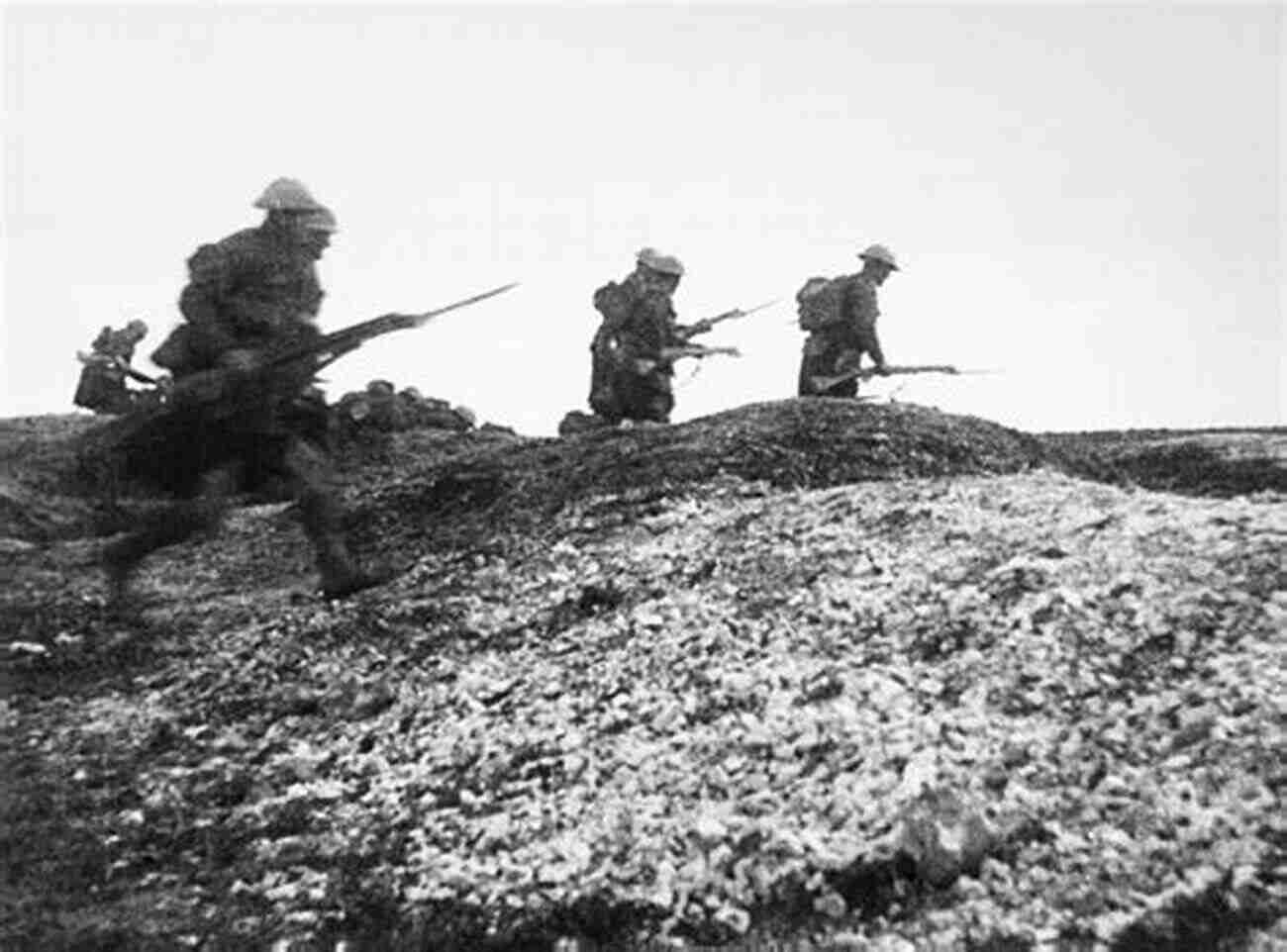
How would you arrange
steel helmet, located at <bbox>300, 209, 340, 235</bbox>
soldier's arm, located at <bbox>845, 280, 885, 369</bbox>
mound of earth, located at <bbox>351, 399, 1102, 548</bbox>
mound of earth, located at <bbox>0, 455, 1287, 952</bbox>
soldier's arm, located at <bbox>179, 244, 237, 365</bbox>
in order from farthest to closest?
soldier's arm, located at <bbox>845, 280, 885, 369</bbox> < mound of earth, located at <bbox>351, 399, 1102, 548</bbox> < steel helmet, located at <bbox>300, 209, 340, 235</bbox> < soldier's arm, located at <bbox>179, 244, 237, 365</bbox> < mound of earth, located at <bbox>0, 455, 1287, 952</bbox>

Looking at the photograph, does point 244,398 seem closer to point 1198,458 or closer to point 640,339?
point 640,339

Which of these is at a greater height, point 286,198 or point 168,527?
point 286,198

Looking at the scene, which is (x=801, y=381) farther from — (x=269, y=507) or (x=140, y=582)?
(x=140, y=582)

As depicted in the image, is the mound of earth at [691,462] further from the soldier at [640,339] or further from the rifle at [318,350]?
the soldier at [640,339]

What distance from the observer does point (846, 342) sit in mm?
17859

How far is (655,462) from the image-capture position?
488 inches

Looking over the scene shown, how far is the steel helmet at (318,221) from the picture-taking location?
10523 millimetres

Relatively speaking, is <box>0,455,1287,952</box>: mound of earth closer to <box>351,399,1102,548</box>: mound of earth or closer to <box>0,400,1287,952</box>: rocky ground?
<box>0,400,1287,952</box>: rocky ground

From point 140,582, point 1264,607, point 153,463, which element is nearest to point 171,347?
point 153,463

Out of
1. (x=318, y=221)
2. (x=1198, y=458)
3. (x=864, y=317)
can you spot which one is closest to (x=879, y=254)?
(x=864, y=317)

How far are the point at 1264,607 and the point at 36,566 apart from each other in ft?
31.7

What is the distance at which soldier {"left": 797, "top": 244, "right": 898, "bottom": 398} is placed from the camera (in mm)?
17469

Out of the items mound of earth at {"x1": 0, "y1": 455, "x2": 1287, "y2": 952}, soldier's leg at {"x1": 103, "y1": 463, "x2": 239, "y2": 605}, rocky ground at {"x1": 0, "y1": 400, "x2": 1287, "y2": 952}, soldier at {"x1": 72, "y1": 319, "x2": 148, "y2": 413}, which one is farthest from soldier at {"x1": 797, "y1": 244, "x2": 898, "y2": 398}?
soldier's leg at {"x1": 103, "y1": 463, "x2": 239, "y2": 605}

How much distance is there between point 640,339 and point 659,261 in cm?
99
